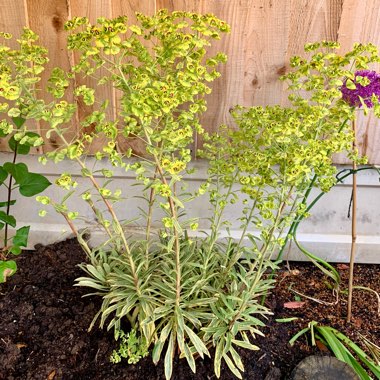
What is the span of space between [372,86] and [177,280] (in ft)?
3.26

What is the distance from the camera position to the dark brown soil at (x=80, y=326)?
173cm

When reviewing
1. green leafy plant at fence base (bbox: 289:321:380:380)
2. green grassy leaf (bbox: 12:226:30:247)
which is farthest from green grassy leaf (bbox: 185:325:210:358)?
green grassy leaf (bbox: 12:226:30:247)

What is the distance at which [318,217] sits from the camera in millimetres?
2342

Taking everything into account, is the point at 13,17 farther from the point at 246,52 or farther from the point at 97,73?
the point at 246,52

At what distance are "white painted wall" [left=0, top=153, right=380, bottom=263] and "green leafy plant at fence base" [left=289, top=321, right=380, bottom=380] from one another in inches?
20.5

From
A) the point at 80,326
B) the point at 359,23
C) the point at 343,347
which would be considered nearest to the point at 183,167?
the point at 80,326

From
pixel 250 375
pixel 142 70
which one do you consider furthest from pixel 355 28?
pixel 250 375

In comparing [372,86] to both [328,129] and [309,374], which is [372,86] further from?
[309,374]

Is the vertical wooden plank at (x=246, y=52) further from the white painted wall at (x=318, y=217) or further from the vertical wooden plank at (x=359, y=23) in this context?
the white painted wall at (x=318, y=217)

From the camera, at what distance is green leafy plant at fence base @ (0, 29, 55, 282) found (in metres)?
1.36

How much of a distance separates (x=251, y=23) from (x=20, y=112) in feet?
3.61

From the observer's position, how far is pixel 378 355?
1.85m

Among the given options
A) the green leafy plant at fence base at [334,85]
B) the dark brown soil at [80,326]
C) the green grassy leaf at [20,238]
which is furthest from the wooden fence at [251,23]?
the dark brown soil at [80,326]

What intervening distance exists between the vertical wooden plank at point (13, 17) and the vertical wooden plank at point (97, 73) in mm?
217
